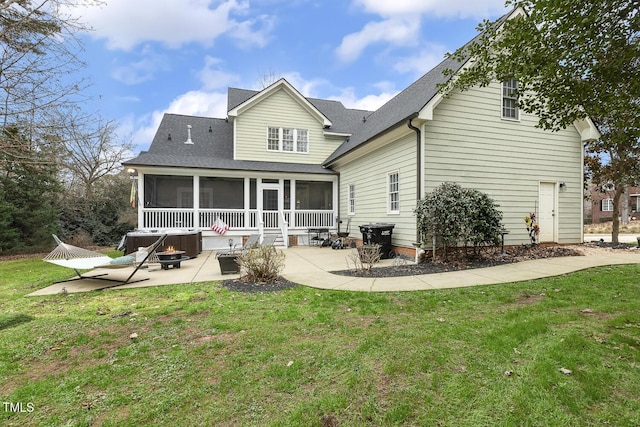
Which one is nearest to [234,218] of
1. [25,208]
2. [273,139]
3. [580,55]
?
[273,139]

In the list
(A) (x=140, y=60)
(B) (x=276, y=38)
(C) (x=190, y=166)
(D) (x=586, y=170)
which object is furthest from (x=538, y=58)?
(A) (x=140, y=60)

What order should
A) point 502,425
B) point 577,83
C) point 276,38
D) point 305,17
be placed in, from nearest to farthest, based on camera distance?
point 502,425 → point 577,83 → point 305,17 → point 276,38

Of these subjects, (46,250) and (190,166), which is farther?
(46,250)

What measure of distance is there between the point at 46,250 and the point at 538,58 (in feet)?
59.7

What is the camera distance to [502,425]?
1.94 m

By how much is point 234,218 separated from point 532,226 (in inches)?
442

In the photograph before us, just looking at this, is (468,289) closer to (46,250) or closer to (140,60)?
(46,250)

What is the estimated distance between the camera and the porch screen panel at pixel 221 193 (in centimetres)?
1475

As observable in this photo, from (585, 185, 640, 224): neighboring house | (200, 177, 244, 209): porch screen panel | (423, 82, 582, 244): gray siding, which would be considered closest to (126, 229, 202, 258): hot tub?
(200, 177, 244, 209): porch screen panel

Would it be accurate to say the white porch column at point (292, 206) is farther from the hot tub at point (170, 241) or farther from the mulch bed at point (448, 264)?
the mulch bed at point (448, 264)

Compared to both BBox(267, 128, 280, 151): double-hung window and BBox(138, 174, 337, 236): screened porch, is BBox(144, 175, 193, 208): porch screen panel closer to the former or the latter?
BBox(138, 174, 337, 236): screened porch

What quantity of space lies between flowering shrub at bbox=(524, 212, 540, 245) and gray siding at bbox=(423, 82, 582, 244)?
19 centimetres

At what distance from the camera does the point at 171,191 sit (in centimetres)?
1418

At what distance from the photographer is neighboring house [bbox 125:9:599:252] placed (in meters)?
9.08
